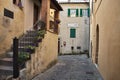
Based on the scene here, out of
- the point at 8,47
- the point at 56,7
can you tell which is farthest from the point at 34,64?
the point at 56,7

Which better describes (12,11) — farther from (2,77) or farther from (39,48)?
(2,77)

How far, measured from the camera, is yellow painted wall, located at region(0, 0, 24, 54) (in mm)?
10297

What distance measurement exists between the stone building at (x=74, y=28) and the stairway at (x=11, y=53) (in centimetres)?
1955

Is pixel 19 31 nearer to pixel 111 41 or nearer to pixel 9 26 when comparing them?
pixel 9 26

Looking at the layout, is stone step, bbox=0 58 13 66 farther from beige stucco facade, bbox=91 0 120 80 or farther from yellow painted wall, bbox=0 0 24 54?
beige stucco facade, bbox=91 0 120 80

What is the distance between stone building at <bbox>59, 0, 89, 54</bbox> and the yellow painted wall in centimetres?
2027

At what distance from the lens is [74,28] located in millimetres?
33125

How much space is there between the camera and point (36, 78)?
1058cm

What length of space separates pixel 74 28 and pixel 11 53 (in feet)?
75.3

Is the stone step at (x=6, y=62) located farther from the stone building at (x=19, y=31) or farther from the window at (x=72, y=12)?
the window at (x=72, y=12)

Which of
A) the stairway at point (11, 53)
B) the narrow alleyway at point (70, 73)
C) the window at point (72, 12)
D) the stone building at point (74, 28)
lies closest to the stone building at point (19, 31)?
the stairway at point (11, 53)

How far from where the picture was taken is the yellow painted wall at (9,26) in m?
10.3

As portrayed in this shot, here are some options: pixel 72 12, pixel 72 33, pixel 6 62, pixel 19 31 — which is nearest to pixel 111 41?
pixel 6 62

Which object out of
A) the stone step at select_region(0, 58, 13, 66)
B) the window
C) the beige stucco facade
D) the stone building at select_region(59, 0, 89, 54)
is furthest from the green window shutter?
the stone step at select_region(0, 58, 13, 66)
